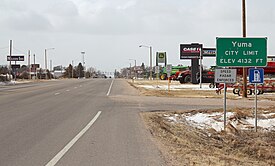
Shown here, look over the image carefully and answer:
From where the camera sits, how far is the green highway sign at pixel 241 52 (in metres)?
14.5

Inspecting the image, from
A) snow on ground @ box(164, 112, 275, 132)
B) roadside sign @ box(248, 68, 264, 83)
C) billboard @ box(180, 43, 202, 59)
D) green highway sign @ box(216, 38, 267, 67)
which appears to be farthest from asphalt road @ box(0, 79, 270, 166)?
billboard @ box(180, 43, 202, 59)

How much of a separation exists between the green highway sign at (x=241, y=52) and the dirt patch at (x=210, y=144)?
2.27 m

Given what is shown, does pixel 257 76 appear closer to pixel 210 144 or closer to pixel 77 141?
pixel 210 144

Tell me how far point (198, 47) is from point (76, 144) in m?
51.2

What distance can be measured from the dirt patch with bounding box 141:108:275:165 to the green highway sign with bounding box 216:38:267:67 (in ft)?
7.44

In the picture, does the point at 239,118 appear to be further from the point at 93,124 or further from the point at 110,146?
the point at 110,146

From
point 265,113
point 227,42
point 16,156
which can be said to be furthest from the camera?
point 265,113

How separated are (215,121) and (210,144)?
5.51m

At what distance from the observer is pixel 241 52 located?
1463 cm

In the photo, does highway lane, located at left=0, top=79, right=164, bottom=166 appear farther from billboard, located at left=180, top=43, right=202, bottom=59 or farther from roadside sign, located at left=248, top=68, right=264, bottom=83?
billboard, located at left=180, top=43, right=202, bottom=59

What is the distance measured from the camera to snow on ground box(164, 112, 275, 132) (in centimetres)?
1571

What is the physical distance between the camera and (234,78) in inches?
571

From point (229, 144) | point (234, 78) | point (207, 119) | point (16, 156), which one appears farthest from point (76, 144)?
point (207, 119)

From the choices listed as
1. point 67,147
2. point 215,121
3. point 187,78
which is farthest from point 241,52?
point 187,78
